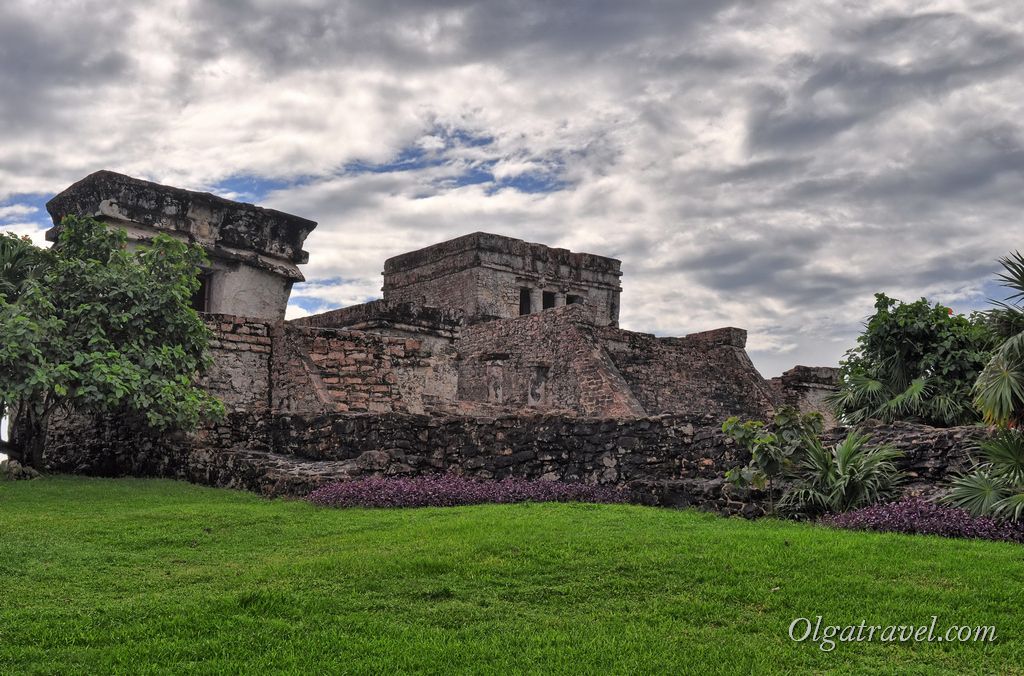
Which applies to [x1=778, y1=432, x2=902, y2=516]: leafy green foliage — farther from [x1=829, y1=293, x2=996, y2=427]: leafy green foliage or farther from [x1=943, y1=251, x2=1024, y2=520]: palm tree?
[x1=829, y1=293, x2=996, y2=427]: leafy green foliage

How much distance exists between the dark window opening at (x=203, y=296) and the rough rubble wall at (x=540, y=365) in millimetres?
5696

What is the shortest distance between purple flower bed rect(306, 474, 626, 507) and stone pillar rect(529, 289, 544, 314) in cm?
1847

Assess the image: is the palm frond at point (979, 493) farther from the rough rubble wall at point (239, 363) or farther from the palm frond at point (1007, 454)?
the rough rubble wall at point (239, 363)

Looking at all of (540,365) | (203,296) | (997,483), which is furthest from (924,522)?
(203,296)

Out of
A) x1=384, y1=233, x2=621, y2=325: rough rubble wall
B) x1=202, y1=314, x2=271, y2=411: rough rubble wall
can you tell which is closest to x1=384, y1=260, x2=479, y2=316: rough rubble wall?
x1=384, y1=233, x2=621, y2=325: rough rubble wall

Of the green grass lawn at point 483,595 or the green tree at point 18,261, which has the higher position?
the green tree at point 18,261

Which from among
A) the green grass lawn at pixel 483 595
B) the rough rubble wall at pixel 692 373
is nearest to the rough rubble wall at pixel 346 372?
the green grass lawn at pixel 483 595

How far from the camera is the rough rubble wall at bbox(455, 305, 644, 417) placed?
66.0 ft

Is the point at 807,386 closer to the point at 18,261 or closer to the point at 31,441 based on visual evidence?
the point at 31,441

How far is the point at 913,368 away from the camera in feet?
47.2

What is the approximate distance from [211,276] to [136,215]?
170 centimetres

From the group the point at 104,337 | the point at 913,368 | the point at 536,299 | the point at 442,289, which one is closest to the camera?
the point at 104,337

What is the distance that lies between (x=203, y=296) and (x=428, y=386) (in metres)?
4.70

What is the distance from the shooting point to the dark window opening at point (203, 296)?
59.2 feet
